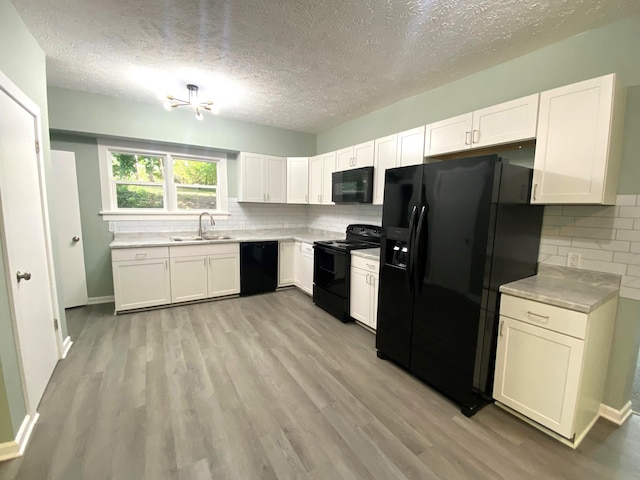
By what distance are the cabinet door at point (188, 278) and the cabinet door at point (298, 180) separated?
1.78 meters

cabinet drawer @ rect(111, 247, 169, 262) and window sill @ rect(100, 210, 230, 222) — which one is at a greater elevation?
window sill @ rect(100, 210, 230, 222)

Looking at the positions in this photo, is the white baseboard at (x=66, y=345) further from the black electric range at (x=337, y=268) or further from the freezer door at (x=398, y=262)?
the freezer door at (x=398, y=262)

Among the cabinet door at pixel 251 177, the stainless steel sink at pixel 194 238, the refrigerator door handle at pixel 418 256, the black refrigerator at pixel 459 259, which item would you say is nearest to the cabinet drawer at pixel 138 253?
the stainless steel sink at pixel 194 238

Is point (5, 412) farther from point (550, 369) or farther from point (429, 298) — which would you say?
point (550, 369)

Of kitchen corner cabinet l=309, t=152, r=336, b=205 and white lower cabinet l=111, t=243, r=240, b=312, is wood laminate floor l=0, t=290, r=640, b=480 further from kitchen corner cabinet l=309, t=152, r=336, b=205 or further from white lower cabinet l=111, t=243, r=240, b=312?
kitchen corner cabinet l=309, t=152, r=336, b=205

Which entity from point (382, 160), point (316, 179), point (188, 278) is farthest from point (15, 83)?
point (316, 179)

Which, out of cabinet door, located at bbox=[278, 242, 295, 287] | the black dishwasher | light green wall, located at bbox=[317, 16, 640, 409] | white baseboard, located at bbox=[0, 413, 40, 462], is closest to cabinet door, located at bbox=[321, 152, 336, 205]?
cabinet door, located at bbox=[278, 242, 295, 287]

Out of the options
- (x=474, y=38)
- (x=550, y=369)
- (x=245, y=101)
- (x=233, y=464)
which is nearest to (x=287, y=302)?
(x=233, y=464)

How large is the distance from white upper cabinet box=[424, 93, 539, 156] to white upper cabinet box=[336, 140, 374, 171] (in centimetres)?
82

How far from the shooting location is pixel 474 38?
6.83 ft

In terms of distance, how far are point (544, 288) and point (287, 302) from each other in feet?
9.92

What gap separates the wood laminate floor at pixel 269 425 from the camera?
152 cm

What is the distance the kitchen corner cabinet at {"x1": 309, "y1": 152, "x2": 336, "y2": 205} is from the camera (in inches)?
162

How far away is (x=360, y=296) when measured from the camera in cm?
318
